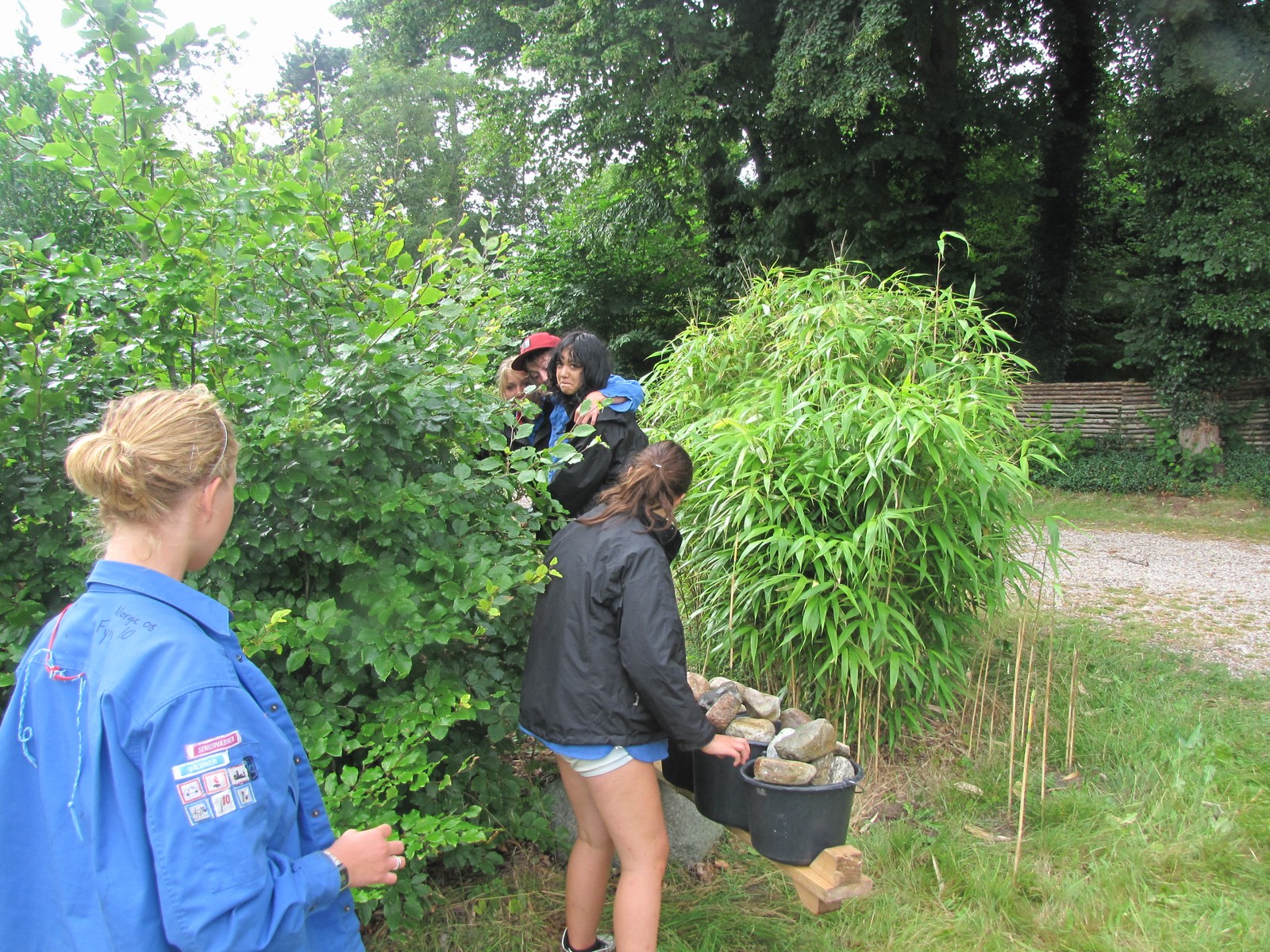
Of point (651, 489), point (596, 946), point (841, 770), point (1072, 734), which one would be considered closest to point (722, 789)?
point (841, 770)

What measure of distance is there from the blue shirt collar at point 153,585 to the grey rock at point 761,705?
195 cm

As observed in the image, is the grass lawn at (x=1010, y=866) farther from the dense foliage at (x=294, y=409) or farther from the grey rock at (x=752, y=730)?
the dense foliage at (x=294, y=409)

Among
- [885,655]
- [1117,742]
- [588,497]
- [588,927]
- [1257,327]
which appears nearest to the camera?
[588,927]

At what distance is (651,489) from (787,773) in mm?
834

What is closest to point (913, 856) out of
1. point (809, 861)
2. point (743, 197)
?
point (809, 861)

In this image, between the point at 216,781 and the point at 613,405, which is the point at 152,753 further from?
the point at 613,405

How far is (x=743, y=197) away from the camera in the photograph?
1292 centimetres

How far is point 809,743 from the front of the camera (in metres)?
2.33

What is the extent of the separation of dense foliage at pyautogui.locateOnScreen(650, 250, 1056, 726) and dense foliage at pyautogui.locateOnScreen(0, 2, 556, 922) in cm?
146

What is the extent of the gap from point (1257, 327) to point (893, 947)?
34.5 ft

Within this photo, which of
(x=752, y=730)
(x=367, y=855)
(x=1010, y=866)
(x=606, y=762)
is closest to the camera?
(x=367, y=855)

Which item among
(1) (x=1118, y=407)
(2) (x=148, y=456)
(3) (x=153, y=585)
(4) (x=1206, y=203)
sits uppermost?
(4) (x=1206, y=203)

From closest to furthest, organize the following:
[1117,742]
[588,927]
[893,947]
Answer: [588,927], [893,947], [1117,742]

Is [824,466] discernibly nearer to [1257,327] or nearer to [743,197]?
[1257,327]
